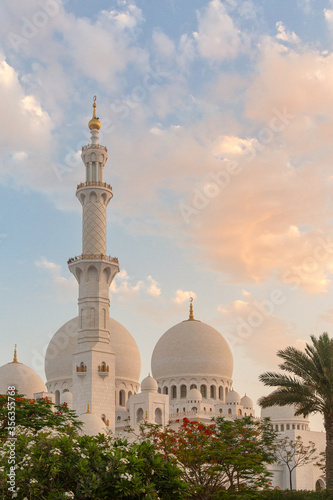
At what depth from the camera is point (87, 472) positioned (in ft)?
43.7

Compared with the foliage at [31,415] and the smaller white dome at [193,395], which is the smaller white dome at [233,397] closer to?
the smaller white dome at [193,395]

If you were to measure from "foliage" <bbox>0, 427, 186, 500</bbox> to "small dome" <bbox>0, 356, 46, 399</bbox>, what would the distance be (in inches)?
1924

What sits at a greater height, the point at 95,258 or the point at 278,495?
the point at 95,258

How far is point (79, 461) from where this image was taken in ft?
44.0

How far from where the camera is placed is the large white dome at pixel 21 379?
202 feet

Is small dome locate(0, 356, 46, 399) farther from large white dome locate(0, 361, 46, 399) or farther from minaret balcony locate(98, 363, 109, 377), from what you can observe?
minaret balcony locate(98, 363, 109, 377)

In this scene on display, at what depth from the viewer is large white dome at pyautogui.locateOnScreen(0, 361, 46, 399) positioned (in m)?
61.5

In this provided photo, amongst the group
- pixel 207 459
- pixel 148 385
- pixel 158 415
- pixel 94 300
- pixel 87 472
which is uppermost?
pixel 94 300

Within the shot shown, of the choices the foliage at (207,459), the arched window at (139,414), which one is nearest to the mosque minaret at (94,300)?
the arched window at (139,414)

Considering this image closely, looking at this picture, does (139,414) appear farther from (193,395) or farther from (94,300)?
(94,300)

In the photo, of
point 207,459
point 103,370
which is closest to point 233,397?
point 103,370

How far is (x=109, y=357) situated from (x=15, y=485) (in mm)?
34640

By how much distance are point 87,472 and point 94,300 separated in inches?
1374

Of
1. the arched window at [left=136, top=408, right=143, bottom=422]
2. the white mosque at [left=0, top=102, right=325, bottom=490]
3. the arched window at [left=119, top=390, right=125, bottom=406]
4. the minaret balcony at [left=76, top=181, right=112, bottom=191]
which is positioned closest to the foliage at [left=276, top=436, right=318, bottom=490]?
the white mosque at [left=0, top=102, right=325, bottom=490]
